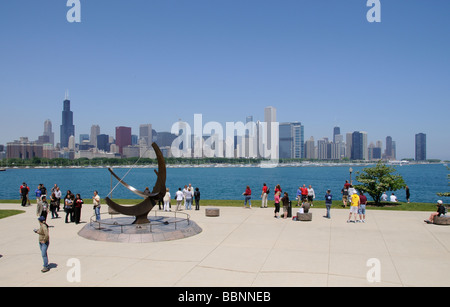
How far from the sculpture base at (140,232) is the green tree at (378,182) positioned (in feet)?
43.0

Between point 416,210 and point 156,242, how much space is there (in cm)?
1522

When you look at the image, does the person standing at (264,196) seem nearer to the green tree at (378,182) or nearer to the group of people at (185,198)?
the group of people at (185,198)

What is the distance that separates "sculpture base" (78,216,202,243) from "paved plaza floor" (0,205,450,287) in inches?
10.8

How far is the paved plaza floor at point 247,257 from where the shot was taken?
8.16 m

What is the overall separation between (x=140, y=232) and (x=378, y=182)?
16.3 metres

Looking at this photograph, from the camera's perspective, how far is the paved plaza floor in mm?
8164

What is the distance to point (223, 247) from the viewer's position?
37.2ft

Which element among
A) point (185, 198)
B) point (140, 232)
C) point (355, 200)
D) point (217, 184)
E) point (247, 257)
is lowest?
point (217, 184)

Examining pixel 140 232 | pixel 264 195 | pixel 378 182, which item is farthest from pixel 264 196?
pixel 140 232

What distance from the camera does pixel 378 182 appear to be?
2273 cm
